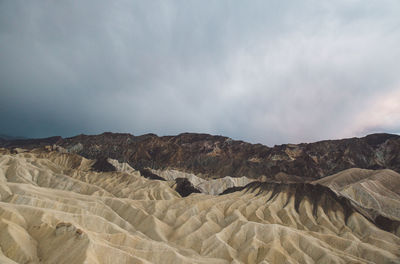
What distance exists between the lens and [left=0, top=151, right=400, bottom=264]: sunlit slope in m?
32.9

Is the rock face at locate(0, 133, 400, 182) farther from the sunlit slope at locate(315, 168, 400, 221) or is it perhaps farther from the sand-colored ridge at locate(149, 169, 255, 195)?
the sunlit slope at locate(315, 168, 400, 221)

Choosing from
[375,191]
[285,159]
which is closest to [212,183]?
[375,191]

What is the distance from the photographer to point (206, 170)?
17450 cm

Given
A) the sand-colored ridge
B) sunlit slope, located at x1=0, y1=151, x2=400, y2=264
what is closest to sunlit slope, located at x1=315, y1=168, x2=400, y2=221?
sunlit slope, located at x1=0, y1=151, x2=400, y2=264

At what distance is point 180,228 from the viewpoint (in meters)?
59.8

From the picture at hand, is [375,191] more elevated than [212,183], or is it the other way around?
[375,191]

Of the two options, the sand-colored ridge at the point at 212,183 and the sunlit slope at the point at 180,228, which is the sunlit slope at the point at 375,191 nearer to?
the sunlit slope at the point at 180,228

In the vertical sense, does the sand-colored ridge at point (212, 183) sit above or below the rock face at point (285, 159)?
below

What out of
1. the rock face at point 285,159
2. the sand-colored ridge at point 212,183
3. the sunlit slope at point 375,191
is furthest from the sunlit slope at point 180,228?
the rock face at point 285,159

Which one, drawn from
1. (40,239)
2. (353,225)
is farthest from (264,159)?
(40,239)

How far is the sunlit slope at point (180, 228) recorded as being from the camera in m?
32.9

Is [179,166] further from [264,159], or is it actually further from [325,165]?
[325,165]

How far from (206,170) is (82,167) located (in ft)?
271

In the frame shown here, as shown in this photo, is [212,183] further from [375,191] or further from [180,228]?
[375,191]
